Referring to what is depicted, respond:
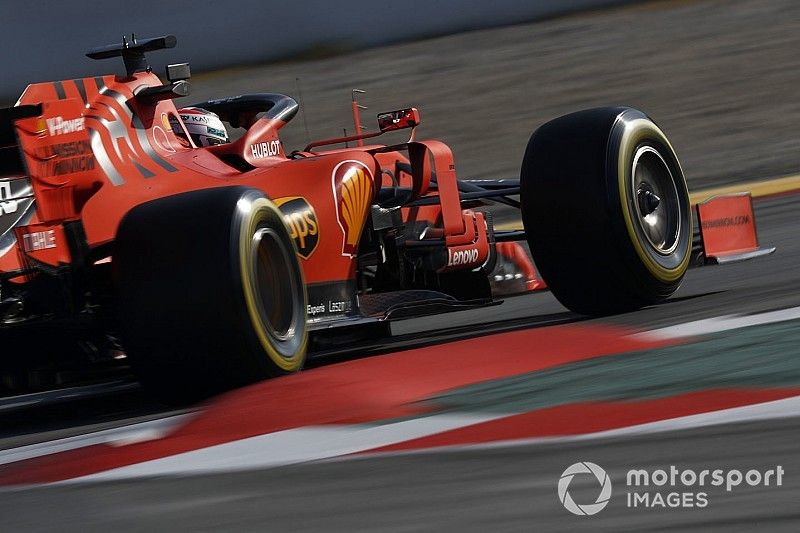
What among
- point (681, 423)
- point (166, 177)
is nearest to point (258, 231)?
point (166, 177)

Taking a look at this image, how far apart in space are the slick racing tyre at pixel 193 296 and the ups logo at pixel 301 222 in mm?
890

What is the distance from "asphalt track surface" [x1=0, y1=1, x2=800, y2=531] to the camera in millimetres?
2969

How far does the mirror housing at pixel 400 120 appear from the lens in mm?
6883

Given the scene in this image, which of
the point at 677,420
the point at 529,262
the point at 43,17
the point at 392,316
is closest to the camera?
the point at 677,420

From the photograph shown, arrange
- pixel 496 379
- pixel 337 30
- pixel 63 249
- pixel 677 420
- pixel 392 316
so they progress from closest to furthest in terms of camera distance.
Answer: pixel 677 420, pixel 496 379, pixel 63 249, pixel 392 316, pixel 337 30

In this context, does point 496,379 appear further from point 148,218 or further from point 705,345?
point 148,218

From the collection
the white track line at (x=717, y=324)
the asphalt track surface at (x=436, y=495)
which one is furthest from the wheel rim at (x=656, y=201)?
the asphalt track surface at (x=436, y=495)

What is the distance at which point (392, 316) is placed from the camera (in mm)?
5719

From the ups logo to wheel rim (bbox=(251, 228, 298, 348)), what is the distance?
0.58 m

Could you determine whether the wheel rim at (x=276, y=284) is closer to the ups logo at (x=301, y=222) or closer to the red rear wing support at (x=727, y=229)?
the ups logo at (x=301, y=222)

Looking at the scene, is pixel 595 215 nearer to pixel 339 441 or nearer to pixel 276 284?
pixel 276 284

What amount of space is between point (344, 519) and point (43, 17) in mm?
13053

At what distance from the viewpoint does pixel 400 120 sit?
693 centimetres

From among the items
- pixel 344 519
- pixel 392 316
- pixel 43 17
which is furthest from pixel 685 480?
pixel 43 17
